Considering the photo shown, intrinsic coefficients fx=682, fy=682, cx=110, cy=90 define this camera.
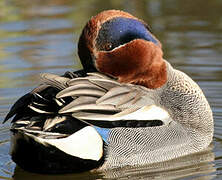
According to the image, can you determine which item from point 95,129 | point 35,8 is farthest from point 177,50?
point 95,129

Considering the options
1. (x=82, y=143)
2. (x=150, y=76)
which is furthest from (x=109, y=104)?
(x=150, y=76)

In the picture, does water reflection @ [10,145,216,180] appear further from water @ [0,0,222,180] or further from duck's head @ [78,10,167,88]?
duck's head @ [78,10,167,88]

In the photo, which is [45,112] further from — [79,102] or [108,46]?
[108,46]

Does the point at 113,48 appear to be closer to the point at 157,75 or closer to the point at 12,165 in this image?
the point at 157,75

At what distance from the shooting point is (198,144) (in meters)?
6.05

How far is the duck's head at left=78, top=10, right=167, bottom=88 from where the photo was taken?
568 cm

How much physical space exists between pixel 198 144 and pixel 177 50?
3547mm

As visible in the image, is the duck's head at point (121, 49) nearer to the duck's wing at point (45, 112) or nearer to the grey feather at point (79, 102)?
the duck's wing at point (45, 112)

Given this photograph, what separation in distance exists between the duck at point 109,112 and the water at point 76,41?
0.20 m

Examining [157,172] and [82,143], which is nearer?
[82,143]

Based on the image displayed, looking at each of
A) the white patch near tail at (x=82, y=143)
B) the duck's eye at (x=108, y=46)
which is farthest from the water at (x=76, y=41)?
the duck's eye at (x=108, y=46)

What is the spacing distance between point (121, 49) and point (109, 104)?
0.52 metres

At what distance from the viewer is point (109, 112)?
550cm

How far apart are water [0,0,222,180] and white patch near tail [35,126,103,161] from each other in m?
0.32
